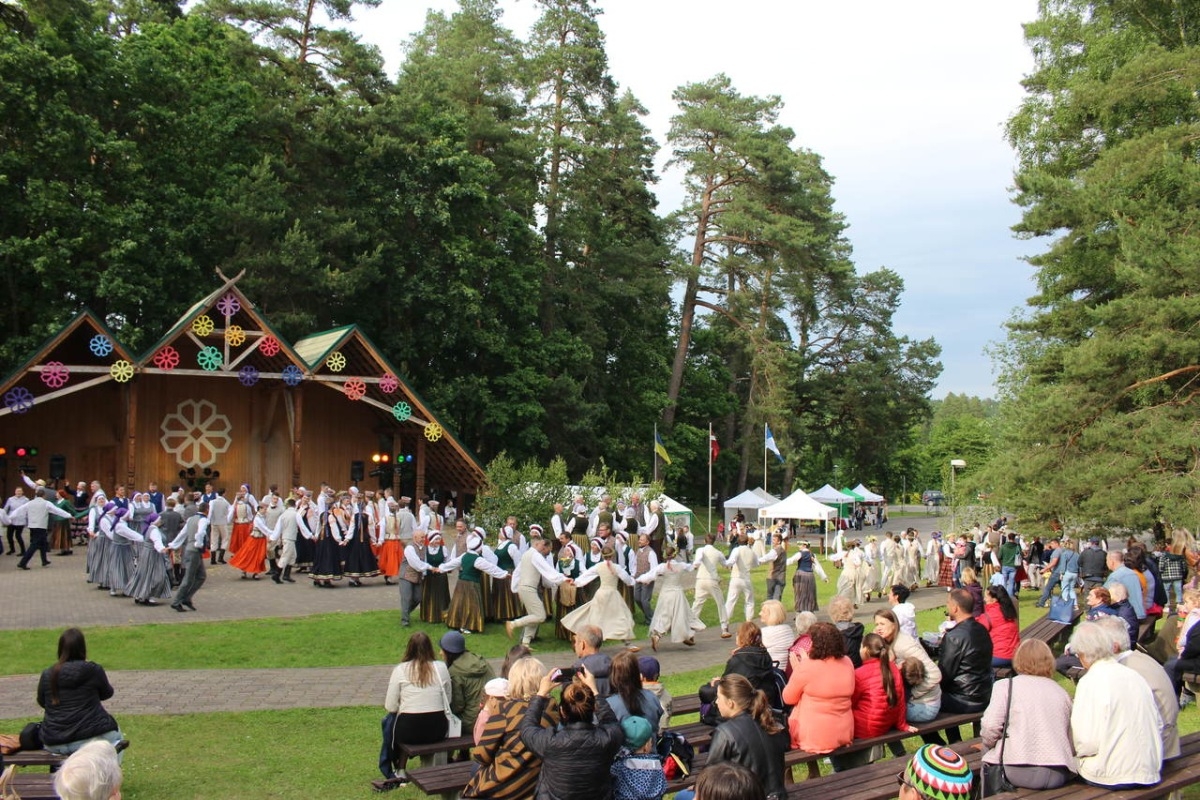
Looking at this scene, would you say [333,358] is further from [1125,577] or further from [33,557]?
[1125,577]

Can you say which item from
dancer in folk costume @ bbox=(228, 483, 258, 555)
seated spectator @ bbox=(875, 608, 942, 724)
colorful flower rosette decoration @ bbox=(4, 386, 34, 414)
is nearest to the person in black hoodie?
seated spectator @ bbox=(875, 608, 942, 724)

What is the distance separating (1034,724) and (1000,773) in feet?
1.30

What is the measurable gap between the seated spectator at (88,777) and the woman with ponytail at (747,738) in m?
2.79

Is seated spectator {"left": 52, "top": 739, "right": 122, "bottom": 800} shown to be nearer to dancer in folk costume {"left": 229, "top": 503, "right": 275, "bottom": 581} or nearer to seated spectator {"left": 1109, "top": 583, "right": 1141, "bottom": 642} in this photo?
seated spectator {"left": 1109, "top": 583, "right": 1141, "bottom": 642}

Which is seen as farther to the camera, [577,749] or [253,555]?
[253,555]

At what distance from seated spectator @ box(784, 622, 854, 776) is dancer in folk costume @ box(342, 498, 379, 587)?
502 inches

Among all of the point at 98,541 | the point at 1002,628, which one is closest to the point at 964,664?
the point at 1002,628

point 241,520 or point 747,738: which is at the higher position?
point 241,520

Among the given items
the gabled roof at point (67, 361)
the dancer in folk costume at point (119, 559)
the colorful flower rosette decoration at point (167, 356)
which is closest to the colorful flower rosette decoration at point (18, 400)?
the gabled roof at point (67, 361)

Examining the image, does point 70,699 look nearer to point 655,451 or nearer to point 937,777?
point 937,777

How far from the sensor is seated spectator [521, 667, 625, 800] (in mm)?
5180

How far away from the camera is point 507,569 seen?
1479 centimetres

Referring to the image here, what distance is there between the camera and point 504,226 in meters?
35.6

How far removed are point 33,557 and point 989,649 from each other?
61.8ft
